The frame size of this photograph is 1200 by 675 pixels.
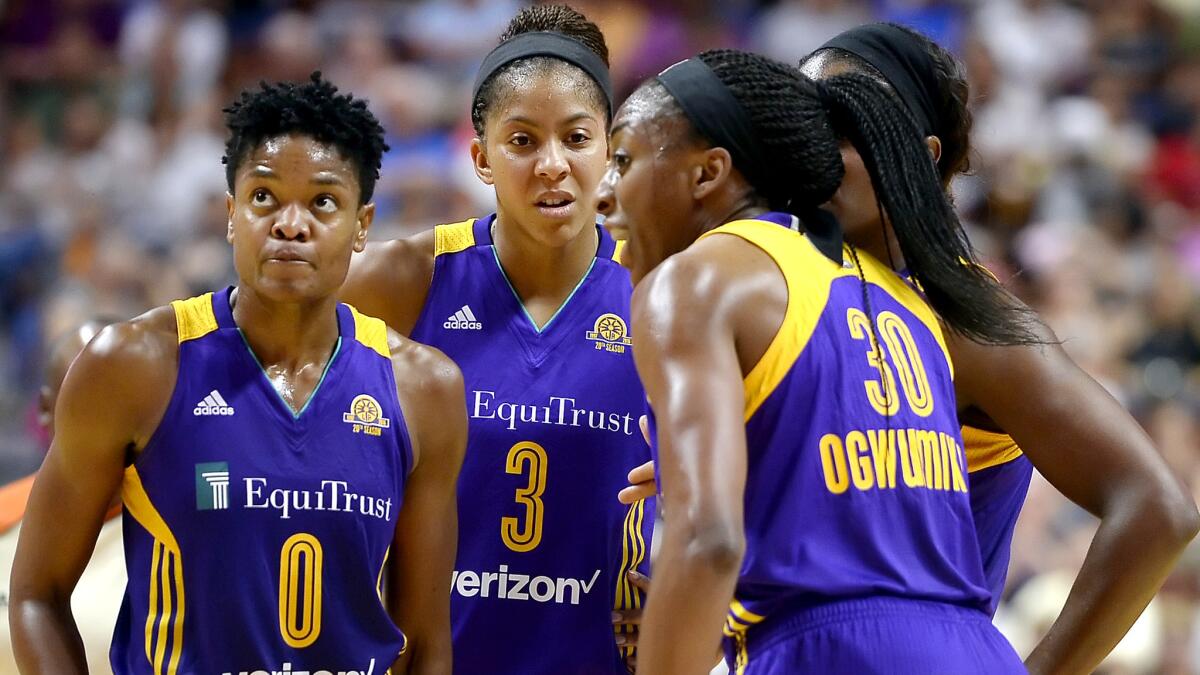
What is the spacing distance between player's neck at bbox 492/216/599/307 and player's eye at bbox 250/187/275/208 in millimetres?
991

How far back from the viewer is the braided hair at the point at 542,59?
14.4ft

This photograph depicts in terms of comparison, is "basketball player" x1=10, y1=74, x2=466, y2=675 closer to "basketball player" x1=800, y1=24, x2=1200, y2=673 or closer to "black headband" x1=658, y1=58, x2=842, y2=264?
"black headband" x1=658, y1=58, x2=842, y2=264

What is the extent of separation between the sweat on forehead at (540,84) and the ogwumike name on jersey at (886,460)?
67.6 inches

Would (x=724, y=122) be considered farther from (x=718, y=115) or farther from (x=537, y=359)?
(x=537, y=359)

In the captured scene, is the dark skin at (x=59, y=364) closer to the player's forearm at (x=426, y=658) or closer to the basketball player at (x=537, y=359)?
the basketball player at (x=537, y=359)

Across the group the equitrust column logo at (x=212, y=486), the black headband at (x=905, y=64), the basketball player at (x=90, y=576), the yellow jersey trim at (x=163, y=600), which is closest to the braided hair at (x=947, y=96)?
the black headband at (x=905, y=64)

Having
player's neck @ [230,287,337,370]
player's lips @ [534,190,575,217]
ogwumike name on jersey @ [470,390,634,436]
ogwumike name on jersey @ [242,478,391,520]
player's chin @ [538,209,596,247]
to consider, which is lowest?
ogwumike name on jersey @ [242,478,391,520]

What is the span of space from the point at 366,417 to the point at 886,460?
4.02 ft

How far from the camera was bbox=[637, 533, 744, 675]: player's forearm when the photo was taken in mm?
2637

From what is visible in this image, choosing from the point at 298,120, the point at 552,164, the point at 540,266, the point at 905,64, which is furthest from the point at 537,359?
the point at 905,64

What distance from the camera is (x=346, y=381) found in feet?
11.7

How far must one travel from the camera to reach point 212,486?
3357 mm

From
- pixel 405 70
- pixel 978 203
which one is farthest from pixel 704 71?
pixel 405 70

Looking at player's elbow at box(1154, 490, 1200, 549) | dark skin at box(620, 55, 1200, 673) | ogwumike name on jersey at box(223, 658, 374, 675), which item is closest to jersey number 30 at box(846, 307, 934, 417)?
dark skin at box(620, 55, 1200, 673)
